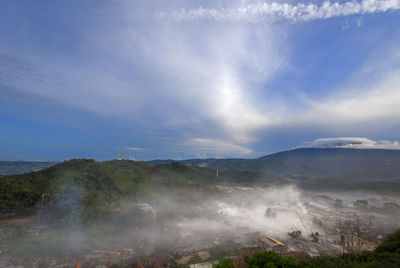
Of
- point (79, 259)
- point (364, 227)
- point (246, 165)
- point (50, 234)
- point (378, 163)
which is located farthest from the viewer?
point (246, 165)

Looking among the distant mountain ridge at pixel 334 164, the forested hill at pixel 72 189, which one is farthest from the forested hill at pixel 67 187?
the distant mountain ridge at pixel 334 164

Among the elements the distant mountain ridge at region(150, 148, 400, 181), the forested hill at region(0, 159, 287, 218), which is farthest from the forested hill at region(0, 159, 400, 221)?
the distant mountain ridge at region(150, 148, 400, 181)

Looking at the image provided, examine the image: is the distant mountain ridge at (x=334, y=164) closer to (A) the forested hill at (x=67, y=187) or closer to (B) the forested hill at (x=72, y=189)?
(B) the forested hill at (x=72, y=189)

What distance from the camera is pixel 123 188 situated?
38.5 metres

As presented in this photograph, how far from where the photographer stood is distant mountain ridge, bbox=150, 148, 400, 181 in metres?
111

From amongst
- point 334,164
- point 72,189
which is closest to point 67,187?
point 72,189

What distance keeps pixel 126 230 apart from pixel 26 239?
9.54 metres

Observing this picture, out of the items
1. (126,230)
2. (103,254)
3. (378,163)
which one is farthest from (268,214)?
(378,163)

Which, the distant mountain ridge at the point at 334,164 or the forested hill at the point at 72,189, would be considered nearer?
the forested hill at the point at 72,189

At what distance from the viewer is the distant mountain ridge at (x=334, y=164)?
111 meters

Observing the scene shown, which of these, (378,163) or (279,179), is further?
(378,163)

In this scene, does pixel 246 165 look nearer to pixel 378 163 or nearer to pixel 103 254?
pixel 378 163

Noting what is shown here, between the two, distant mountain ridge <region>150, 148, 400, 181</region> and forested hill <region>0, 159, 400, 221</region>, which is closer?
forested hill <region>0, 159, 400, 221</region>

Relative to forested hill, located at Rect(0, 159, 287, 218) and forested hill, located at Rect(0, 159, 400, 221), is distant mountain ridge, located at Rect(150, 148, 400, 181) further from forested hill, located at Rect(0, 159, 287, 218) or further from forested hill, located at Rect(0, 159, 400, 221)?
forested hill, located at Rect(0, 159, 287, 218)
